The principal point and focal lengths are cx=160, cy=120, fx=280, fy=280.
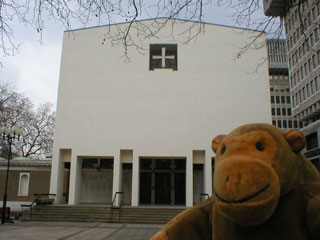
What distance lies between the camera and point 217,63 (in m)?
18.9

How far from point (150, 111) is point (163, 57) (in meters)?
4.01

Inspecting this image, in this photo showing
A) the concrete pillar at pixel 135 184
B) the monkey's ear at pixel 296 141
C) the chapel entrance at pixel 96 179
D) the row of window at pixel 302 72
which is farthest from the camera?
the row of window at pixel 302 72

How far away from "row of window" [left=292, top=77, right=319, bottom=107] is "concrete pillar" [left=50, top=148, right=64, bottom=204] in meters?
27.8

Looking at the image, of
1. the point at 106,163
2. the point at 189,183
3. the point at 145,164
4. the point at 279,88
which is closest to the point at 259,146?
the point at 189,183

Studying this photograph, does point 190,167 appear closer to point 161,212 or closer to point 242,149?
point 161,212

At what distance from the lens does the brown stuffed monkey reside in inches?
68.4

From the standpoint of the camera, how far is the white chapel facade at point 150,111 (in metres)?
17.6

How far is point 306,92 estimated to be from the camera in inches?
1339

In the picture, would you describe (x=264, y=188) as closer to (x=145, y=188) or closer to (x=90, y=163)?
(x=145, y=188)

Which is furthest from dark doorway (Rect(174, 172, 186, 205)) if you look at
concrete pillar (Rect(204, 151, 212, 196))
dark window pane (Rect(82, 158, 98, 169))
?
dark window pane (Rect(82, 158, 98, 169))

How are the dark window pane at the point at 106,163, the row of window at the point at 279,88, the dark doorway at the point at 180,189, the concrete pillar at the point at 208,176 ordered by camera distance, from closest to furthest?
the concrete pillar at the point at 208,176 < the dark doorway at the point at 180,189 < the dark window pane at the point at 106,163 < the row of window at the point at 279,88

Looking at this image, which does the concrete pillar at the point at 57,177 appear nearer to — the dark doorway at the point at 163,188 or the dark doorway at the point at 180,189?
the dark doorway at the point at 163,188

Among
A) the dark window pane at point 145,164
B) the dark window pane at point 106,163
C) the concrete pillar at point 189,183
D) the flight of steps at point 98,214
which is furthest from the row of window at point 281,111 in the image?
the flight of steps at point 98,214

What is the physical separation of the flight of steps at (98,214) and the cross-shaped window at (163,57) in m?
9.52
